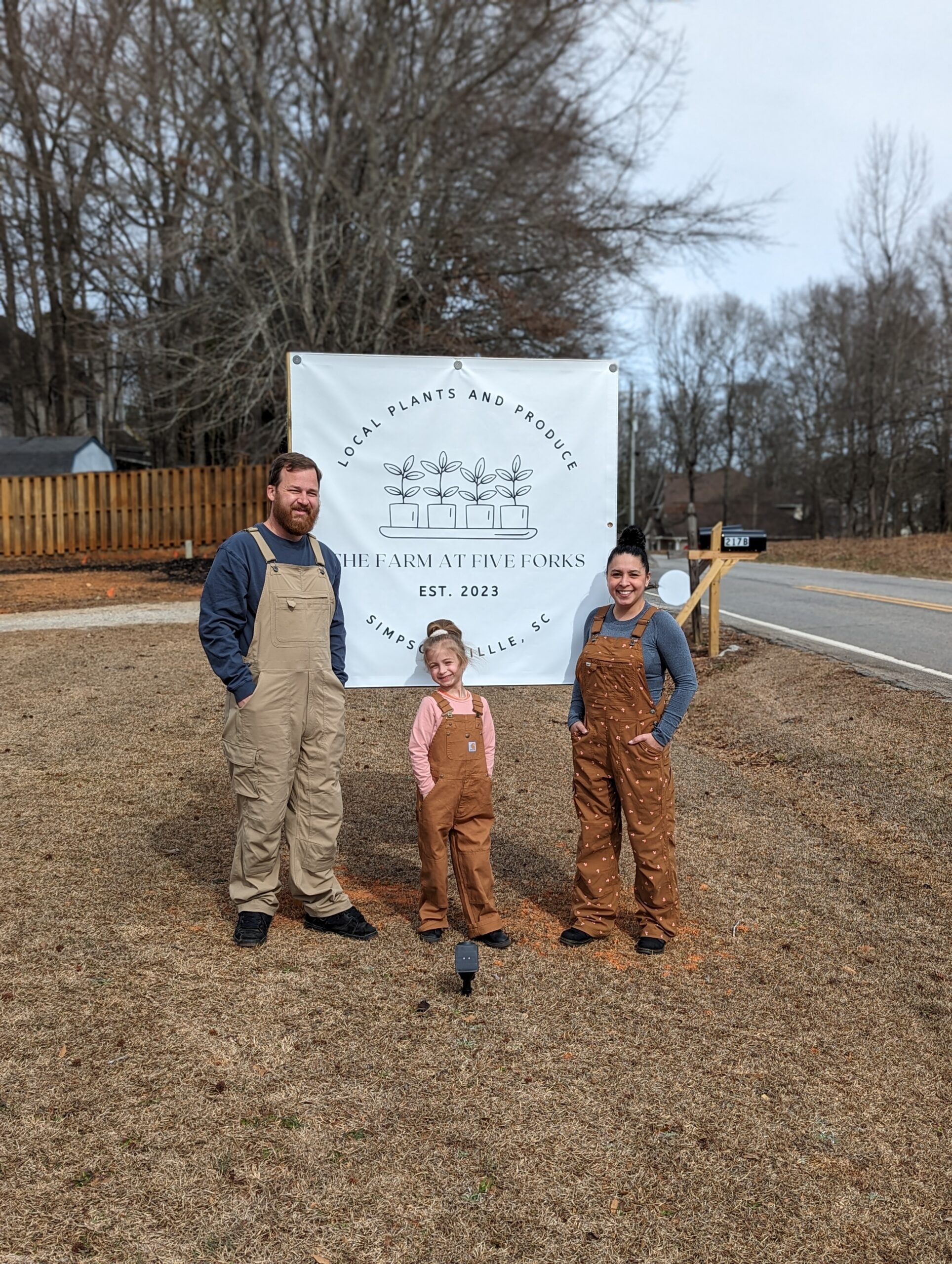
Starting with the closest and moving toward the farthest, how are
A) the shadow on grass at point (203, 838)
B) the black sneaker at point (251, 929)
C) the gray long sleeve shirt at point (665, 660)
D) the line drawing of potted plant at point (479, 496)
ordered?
the gray long sleeve shirt at point (665, 660)
the black sneaker at point (251, 929)
the line drawing of potted plant at point (479, 496)
the shadow on grass at point (203, 838)

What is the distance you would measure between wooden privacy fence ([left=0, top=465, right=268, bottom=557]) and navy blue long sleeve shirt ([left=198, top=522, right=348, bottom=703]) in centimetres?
1932

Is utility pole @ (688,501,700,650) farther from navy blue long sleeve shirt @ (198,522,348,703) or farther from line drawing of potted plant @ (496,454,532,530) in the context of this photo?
navy blue long sleeve shirt @ (198,522,348,703)

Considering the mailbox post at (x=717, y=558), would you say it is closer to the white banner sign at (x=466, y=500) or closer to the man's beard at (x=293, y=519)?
the white banner sign at (x=466, y=500)

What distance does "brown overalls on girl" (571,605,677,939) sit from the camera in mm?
4355

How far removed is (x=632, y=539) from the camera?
176 inches

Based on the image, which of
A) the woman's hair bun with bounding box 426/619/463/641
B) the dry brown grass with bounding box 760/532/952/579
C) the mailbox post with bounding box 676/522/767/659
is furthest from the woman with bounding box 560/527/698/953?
the dry brown grass with bounding box 760/532/952/579

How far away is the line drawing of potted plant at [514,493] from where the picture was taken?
16.1 ft

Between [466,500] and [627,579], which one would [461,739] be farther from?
[466,500]

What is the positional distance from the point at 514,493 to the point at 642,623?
3.14 ft

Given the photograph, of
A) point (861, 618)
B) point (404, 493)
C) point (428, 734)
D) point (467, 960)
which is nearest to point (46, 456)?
point (861, 618)

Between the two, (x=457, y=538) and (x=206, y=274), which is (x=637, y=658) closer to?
(x=457, y=538)

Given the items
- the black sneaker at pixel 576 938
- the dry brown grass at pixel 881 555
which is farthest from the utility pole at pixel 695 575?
the dry brown grass at pixel 881 555

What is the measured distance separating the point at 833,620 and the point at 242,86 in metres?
14.2

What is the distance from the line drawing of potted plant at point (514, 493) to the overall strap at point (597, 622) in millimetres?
659
